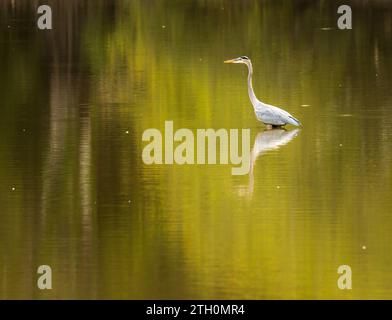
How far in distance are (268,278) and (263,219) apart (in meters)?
1.61

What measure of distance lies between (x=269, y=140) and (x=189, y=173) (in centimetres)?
199

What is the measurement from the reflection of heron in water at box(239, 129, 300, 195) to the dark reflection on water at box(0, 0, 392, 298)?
4cm

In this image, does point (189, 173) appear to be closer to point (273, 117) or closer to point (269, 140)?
point (269, 140)

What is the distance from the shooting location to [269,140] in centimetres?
1567

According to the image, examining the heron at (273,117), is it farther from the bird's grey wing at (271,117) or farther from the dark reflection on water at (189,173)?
the dark reflection on water at (189,173)

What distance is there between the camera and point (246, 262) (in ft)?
36.0

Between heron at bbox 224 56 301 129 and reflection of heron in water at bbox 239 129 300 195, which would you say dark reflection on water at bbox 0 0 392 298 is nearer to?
reflection of heron in water at bbox 239 129 300 195

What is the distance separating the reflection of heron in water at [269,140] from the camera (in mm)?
14711

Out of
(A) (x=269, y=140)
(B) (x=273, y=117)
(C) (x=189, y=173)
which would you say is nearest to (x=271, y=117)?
(B) (x=273, y=117)

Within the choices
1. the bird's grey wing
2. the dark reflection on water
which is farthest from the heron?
the dark reflection on water

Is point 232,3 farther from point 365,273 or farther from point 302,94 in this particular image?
point 365,273

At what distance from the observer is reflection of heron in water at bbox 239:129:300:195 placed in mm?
14711

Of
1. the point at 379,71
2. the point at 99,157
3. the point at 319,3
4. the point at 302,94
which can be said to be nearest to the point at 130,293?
the point at 99,157

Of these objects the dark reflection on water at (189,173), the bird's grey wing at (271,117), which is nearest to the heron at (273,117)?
the bird's grey wing at (271,117)
